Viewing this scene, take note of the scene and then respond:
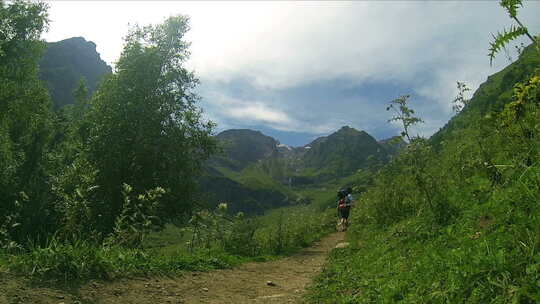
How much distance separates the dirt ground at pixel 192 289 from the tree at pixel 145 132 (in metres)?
12.3

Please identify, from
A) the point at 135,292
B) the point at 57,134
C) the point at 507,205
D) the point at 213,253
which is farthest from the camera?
the point at 57,134

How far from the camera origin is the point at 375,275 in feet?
23.2

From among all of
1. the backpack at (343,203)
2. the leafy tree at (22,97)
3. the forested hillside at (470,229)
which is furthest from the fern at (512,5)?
the leafy tree at (22,97)

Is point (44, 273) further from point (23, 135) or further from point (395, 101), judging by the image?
point (23, 135)

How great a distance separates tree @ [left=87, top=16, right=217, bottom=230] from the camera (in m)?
22.7

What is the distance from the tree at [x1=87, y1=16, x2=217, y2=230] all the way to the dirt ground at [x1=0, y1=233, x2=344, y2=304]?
12.3 m

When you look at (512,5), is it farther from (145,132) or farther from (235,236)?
(145,132)

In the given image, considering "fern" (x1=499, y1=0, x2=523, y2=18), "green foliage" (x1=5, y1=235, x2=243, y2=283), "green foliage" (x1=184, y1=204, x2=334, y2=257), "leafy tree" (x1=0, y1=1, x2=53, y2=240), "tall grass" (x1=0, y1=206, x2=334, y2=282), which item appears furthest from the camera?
"leafy tree" (x1=0, y1=1, x2=53, y2=240)

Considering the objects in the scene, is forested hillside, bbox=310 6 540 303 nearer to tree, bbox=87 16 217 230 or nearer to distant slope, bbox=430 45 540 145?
distant slope, bbox=430 45 540 145

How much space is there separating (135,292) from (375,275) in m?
4.62

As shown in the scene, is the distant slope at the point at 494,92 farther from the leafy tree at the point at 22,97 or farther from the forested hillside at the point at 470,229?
the leafy tree at the point at 22,97

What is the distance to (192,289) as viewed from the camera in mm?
8688

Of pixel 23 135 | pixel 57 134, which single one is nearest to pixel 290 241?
pixel 23 135

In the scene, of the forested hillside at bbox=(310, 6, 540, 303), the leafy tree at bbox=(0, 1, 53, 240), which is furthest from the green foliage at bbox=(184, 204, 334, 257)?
the leafy tree at bbox=(0, 1, 53, 240)
